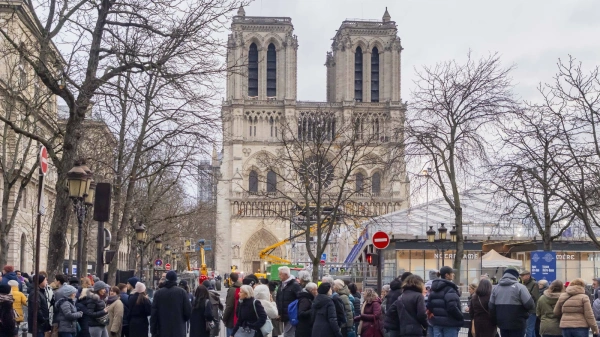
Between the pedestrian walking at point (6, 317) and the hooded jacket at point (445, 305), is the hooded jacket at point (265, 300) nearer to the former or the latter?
the hooded jacket at point (445, 305)

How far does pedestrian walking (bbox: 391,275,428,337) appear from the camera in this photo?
1312cm

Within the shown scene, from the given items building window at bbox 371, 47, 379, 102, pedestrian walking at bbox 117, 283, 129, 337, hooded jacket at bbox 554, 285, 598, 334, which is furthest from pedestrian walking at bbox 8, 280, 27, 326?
building window at bbox 371, 47, 379, 102

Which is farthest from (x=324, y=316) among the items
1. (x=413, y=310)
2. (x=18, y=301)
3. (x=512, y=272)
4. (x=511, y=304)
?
(x=18, y=301)

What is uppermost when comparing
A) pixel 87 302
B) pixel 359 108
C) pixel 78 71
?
pixel 359 108

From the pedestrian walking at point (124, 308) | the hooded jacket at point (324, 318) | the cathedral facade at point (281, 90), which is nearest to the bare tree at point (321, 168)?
the pedestrian walking at point (124, 308)

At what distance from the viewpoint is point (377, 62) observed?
9938 centimetres

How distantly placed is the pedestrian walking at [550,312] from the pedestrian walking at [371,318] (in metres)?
2.50

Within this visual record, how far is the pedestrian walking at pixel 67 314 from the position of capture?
1470 centimetres

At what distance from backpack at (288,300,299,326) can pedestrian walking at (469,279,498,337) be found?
2836 mm

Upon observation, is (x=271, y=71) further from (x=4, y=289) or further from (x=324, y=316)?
(x=4, y=289)

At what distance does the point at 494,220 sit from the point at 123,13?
35519mm

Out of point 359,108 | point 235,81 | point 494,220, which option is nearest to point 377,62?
point 359,108

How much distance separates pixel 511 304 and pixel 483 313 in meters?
0.79

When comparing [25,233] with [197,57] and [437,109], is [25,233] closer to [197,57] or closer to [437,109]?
[437,109]
